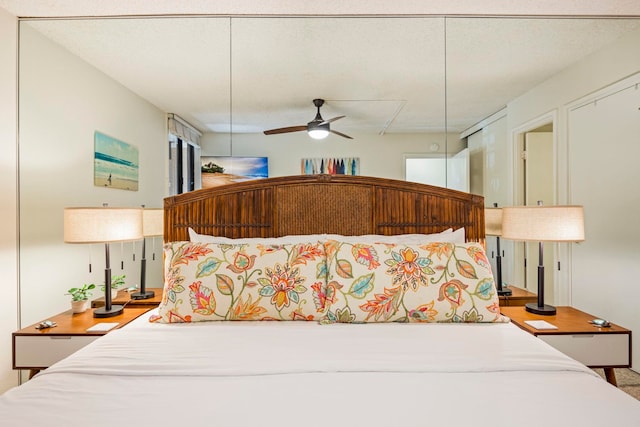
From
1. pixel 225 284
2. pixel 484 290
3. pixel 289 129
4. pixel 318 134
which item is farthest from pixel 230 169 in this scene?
pixel 484 290

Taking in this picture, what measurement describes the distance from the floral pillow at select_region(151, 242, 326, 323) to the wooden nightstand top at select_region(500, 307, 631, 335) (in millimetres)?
1065

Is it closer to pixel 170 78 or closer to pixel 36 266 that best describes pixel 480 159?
pixel 170 78

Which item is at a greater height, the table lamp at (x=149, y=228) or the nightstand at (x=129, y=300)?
the table lamp at (x=149, y=228)

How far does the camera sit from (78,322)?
6.23 ft

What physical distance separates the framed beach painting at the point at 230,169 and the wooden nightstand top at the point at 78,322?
0.85 metres

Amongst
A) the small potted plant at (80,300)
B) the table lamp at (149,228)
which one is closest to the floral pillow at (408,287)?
the table lamp at (149,228)

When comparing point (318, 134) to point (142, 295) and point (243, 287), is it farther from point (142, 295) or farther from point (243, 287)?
point (142, 295)

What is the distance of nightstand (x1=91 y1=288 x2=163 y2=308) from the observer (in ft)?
7.25

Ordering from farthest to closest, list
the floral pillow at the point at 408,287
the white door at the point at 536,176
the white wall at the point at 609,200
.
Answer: the white door at the point at 536,176 < the white wall at the point at 609,200 < the floral pillow at the point at 408,287

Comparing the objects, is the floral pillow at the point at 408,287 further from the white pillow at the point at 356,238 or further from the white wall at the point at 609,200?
the white wall at the point at 609,200

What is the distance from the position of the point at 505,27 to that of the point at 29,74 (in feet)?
9.81

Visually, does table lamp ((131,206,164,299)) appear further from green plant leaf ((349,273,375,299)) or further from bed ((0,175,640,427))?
green plant leaf ((349,273,375,299))

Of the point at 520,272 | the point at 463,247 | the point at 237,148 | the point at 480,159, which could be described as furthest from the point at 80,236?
the point at 520,272

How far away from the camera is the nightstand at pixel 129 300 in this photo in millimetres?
2209
